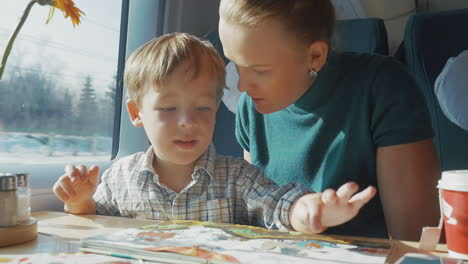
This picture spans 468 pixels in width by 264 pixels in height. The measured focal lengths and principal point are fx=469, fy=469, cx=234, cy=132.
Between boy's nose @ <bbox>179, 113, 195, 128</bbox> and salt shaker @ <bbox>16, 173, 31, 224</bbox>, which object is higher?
boy's nose @ <bbox>179, 113, 195, 128</bbox>

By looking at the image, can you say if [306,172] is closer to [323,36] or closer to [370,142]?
[370,142]

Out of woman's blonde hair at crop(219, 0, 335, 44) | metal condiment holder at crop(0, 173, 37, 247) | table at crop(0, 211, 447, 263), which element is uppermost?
woman's blonde hair at crop(219, 0, 335, 44)

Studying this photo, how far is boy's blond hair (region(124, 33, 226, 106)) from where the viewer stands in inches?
38.3

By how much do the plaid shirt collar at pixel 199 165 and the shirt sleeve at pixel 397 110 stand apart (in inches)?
14.7

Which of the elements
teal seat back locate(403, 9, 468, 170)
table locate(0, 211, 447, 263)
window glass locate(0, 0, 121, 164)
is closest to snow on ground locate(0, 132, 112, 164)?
window glass locate(0, 0, 121, 164)

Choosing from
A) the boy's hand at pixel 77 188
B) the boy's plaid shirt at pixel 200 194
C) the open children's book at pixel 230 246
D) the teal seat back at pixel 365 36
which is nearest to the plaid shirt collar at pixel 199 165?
the boy's plaid shirt at pixel 200 194

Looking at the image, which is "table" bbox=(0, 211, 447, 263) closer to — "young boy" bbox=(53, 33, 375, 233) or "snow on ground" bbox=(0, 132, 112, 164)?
"young boy" bbox=(53, 33, 375, 233)

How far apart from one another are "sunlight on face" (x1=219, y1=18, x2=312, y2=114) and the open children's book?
0.35 m

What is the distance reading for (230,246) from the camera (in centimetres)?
64

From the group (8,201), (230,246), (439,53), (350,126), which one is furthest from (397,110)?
(8,201)

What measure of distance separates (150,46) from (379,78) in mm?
525

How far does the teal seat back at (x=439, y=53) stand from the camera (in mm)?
1530

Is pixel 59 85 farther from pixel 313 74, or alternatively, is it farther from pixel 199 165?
pixel 313 74

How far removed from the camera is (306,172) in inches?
45.7
